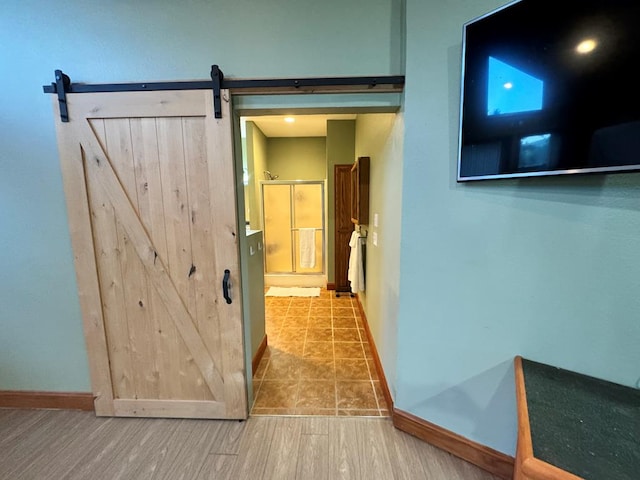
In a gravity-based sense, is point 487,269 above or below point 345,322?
above

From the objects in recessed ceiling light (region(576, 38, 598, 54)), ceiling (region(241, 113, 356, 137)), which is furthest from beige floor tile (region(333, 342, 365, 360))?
ceiling (region(241, 113, 356, 137))

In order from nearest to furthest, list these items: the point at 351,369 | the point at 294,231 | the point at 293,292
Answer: the point at 351,369, the point at 293,292, the point at 294,231

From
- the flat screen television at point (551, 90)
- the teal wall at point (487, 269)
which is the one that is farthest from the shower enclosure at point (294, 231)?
the flat screen television at point (551, 90)

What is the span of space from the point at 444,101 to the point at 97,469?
Answer: 2.71 meters

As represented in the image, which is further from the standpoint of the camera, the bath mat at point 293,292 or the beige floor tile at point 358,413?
the bath mat at point 293,292

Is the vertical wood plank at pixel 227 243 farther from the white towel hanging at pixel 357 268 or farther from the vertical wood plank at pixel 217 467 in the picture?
the white towel hanging at pixel 357 268

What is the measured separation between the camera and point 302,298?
12.8 feet

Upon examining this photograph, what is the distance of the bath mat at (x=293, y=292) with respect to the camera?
13.2ft

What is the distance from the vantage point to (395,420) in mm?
1601

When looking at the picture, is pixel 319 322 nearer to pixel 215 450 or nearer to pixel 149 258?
pixel 215 450

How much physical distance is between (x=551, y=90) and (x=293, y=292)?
372 cm

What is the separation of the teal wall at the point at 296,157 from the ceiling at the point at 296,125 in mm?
150

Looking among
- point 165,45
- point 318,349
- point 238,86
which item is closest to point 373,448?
point 318,349

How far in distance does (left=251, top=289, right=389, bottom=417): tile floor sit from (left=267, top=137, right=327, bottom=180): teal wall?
299 cm
